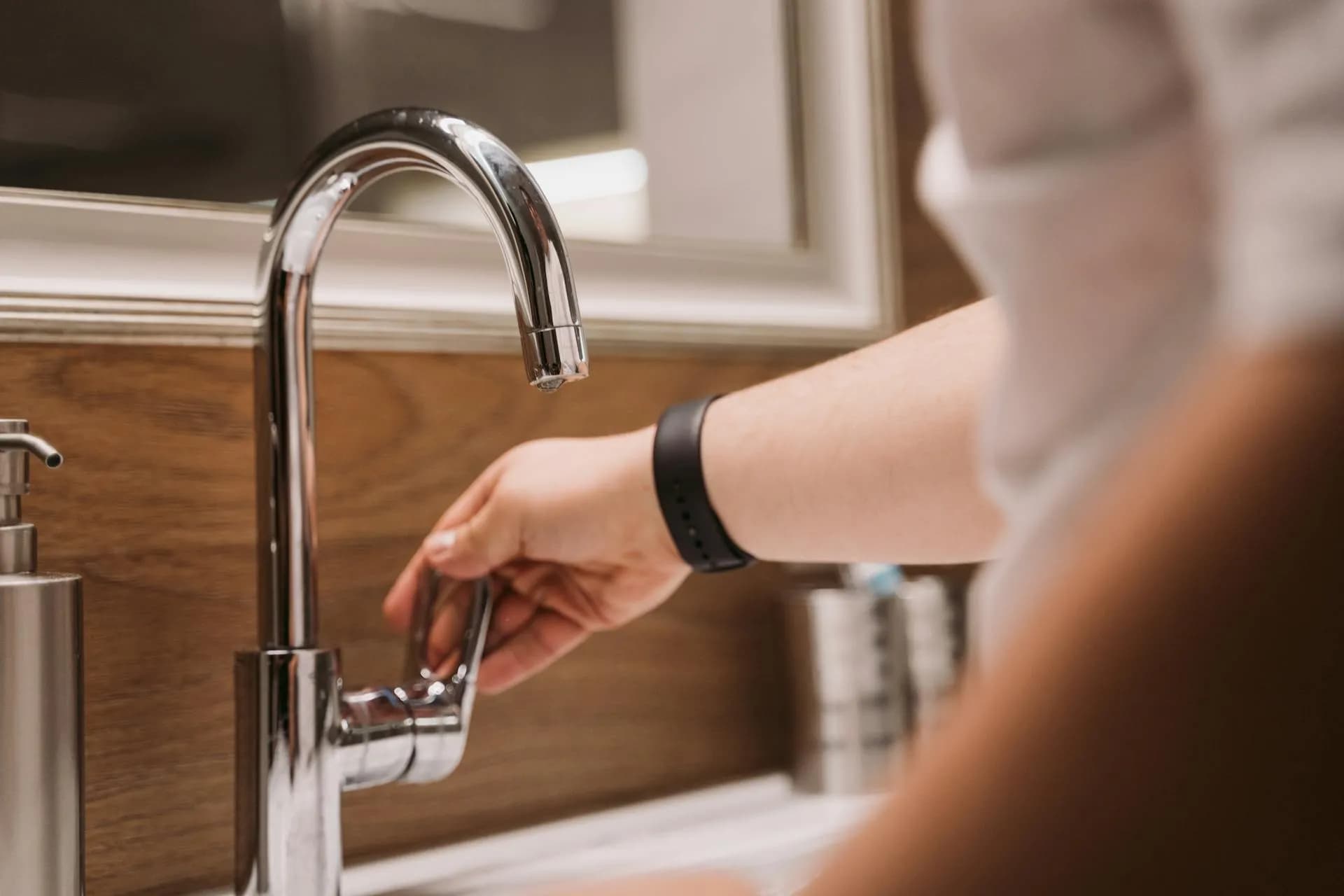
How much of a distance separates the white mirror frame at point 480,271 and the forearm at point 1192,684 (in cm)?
55

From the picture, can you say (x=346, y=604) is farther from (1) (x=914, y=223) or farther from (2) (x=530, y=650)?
(1) (x=914, y=223)

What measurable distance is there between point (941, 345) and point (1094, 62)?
0.42 metres

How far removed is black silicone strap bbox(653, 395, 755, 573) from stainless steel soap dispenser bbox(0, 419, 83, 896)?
0.90 feet

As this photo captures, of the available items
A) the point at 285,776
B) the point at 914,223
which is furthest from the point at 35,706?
the point at 914,223

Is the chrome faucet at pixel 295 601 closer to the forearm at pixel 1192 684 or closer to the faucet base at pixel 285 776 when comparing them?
the faucet base at pixel 285 776

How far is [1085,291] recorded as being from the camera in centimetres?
19

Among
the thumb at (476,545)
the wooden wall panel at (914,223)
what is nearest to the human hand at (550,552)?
the thumb at (476,545)

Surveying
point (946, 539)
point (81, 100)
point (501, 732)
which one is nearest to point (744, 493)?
point (946, 539)

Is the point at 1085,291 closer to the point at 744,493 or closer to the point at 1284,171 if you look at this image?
the point at 1284,171

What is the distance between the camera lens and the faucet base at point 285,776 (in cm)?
57

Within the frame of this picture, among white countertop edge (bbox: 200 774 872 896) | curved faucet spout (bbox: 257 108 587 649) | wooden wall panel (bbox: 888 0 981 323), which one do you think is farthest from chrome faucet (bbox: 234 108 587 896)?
wooden wall panel (bbox: 888 0 981 323)

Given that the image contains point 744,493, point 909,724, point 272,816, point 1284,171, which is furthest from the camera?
point 909,724

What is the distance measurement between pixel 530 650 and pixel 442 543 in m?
0.08

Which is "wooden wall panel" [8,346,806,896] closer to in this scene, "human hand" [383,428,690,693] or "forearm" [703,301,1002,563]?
"human hand" [383,428,690,693]
